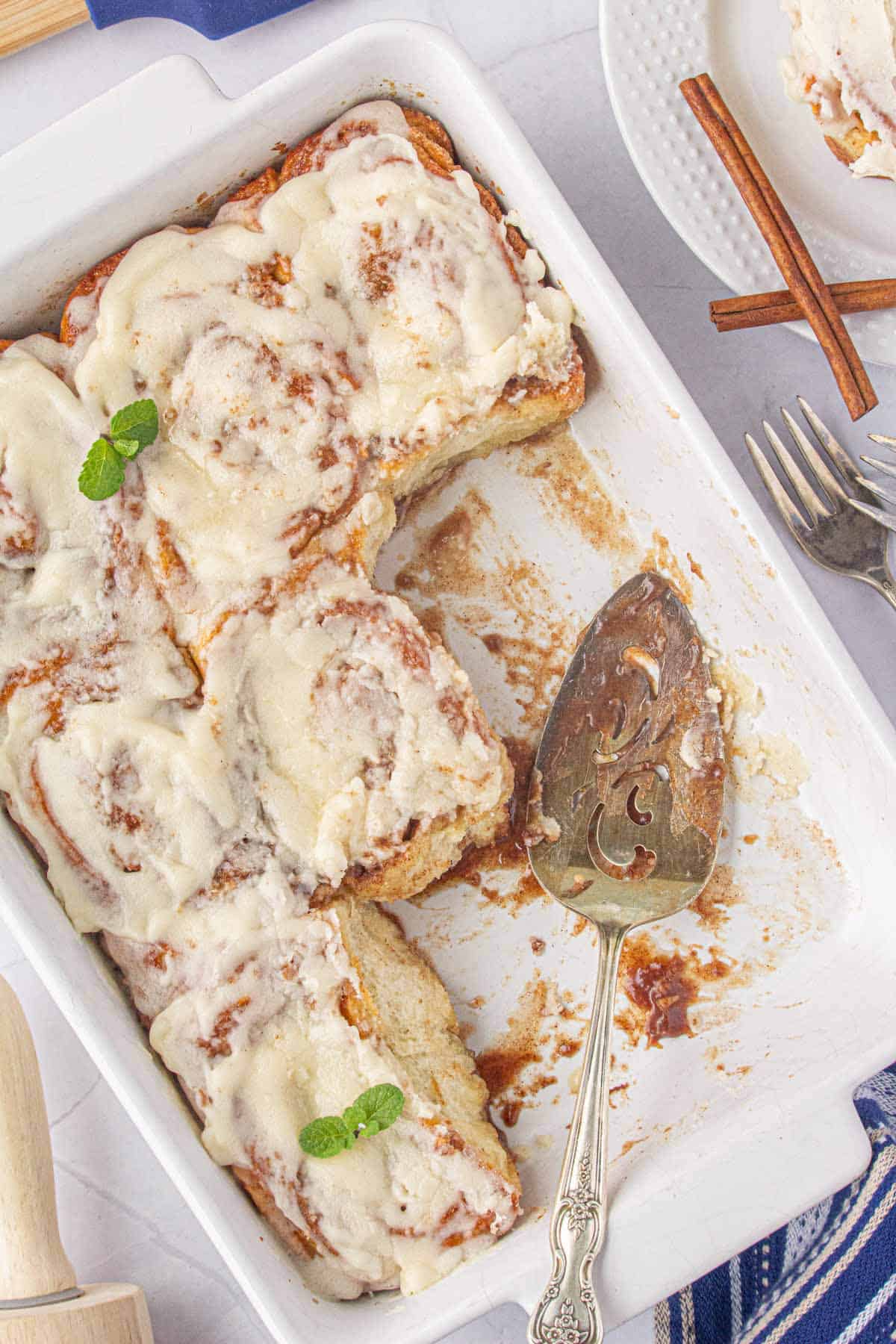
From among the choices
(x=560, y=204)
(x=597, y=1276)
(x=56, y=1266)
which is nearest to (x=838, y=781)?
(x=597, y=1276)

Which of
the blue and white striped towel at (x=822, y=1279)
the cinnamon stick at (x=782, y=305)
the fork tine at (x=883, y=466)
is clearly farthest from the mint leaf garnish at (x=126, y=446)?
the blue and white striped towel at (x=822, y=1279)

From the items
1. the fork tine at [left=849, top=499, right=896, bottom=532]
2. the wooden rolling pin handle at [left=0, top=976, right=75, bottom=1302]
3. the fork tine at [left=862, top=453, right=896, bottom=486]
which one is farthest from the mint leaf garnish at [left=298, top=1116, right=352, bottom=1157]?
the fork tine at [left=862, top=453, right=896, bottom=486]

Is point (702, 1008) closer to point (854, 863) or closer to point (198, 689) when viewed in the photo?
point (854, 863)

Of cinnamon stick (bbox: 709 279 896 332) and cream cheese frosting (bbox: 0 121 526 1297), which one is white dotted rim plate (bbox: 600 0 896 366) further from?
cream cheese frosting (bbox: 0 121 526 1297)

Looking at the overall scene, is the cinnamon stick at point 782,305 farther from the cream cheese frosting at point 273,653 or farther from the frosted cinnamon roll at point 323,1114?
the frosted cinnamon roll at point 323,1114

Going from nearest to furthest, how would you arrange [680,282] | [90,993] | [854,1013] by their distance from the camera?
1. [90,993]
2. [854,1013]
3. [680,282]
